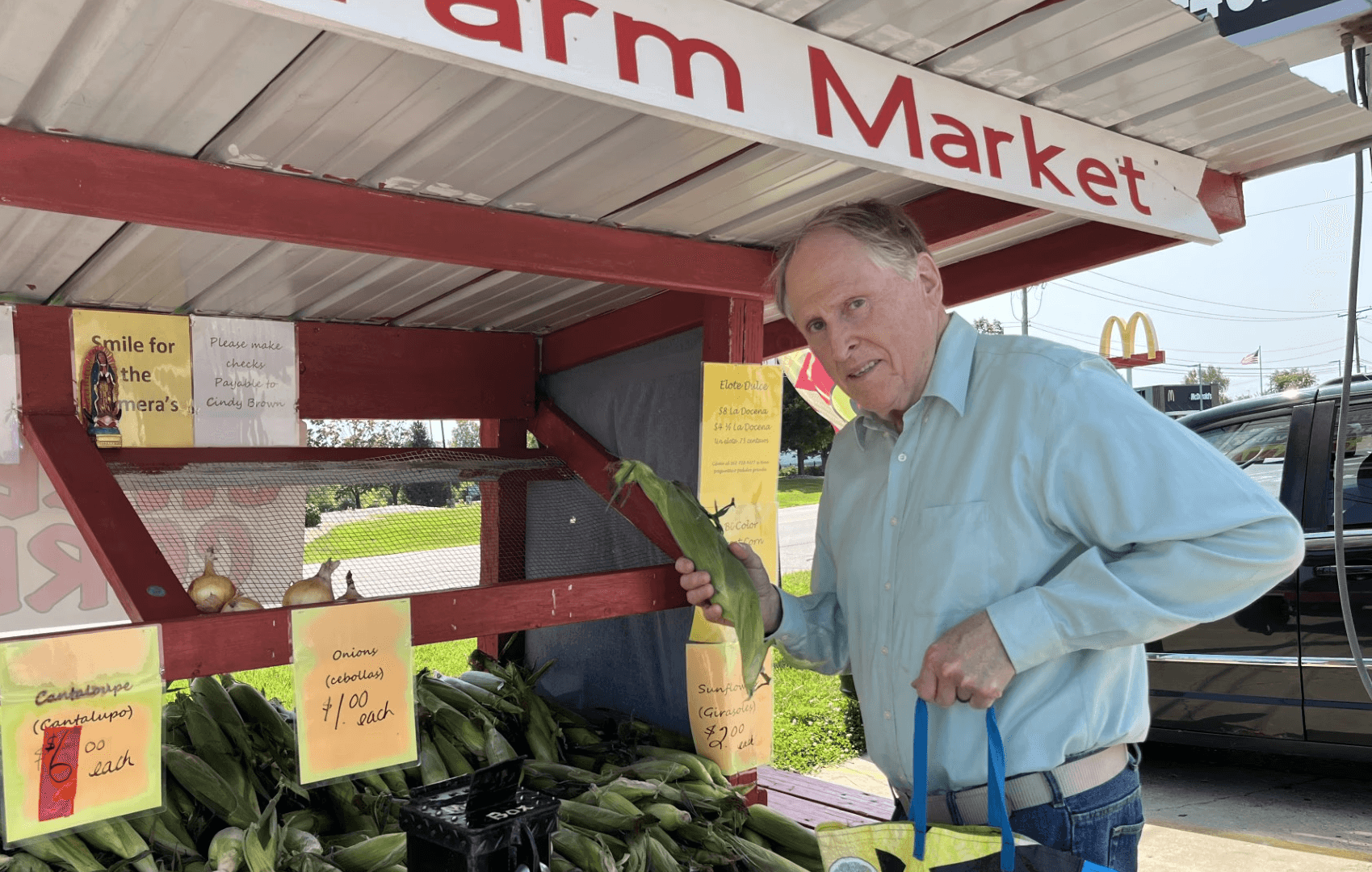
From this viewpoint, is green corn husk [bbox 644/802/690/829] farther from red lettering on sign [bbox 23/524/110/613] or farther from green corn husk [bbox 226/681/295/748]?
red lettering on sign [bbox 23/524/110/613]

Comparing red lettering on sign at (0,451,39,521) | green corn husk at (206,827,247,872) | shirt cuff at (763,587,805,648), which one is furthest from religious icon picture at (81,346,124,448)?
shirt cuff at (763,587,805,648)

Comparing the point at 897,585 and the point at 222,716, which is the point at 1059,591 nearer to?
the point at 897,585

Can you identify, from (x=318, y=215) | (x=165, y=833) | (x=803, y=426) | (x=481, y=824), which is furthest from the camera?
(x=803, y=426)

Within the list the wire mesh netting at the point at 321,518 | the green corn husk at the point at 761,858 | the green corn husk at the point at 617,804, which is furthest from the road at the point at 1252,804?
the wire mesh netting at the point at 321,518

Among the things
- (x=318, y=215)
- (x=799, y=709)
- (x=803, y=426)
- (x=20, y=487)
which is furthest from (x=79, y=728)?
(x=803, y=426)

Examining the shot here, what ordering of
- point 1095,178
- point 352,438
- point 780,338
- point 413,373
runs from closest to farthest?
point 1095,178
point 352,438
point 413,373
point 780,338

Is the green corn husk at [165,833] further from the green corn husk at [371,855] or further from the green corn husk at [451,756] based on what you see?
the green corn husk at [451,756]

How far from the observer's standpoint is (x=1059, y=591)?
5.17ft

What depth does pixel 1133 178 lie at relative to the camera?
245 cm

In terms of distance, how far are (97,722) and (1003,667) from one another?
1.82 metres

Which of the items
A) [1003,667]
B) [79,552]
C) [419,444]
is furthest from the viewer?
[419,444]

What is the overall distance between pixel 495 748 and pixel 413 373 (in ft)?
4.79

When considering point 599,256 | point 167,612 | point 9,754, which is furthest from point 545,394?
point 9,754

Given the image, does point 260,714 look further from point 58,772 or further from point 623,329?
point 623,329
